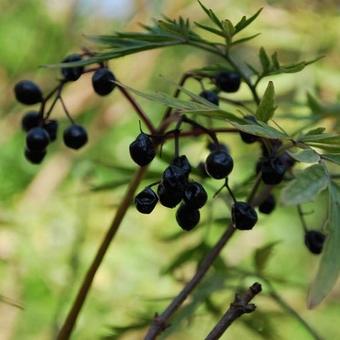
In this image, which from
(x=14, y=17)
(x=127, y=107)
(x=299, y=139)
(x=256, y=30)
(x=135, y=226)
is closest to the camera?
(x=299, y=139)

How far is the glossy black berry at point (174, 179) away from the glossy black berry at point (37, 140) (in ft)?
0.73

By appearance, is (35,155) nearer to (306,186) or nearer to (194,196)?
(194,196)

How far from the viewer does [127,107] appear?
2479 millimetres

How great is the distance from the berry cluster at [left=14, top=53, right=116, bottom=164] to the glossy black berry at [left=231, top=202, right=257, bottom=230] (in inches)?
7.4

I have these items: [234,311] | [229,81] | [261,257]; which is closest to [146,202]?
[234,311]

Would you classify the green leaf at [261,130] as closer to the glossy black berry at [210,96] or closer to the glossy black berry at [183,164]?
the glossy black berry at [183,164]

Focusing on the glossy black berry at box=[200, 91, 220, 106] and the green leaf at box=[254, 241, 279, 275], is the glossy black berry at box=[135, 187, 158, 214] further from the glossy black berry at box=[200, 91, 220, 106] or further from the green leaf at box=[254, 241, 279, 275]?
the green leaf at box=[254, 241, 279, 275]

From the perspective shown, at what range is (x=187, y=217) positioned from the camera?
81cm

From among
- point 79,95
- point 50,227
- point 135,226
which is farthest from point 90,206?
point 79,95

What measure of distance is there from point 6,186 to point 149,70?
1.89 feet

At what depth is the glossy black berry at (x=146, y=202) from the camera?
0.78 metres

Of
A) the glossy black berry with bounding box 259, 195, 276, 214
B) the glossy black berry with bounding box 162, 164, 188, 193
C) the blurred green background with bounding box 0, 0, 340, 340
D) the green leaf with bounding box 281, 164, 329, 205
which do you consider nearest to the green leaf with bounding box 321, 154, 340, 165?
the green leaf with bounding box 281, 164, 329, 205

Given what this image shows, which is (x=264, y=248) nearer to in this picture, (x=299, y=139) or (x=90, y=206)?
(x=299, y=139)

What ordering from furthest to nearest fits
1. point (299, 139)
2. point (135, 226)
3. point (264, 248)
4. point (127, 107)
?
point (127, 107)
point (135, 226)
point (264, 248)
point (299, 139)
